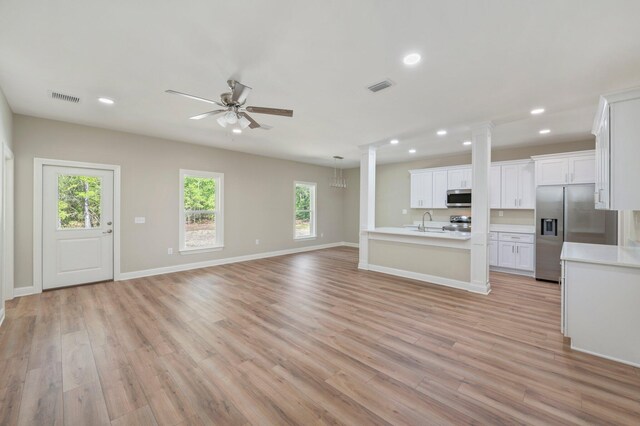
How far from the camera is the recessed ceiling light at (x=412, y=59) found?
2.40 metres

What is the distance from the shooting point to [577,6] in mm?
1818

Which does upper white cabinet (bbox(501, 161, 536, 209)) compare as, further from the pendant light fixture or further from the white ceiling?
the pendant light fixture

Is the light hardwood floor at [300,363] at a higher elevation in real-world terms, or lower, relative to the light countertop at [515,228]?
lower

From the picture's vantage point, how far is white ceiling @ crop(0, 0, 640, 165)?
1902mm

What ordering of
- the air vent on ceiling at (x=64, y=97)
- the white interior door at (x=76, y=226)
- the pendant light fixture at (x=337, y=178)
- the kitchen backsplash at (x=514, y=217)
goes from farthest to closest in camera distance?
the pendant light fixture at (x=337, y=178), the kitchen backsplash at (x=514, y=217), the white interior door at (x=76, y=226), the air vent on ceiling at (x=64, y=97)

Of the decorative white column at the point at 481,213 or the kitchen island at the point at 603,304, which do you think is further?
the decorative white column at the point at 481,213

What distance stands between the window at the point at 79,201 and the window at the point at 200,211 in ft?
4.58

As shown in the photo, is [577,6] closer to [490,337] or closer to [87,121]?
[490,337]

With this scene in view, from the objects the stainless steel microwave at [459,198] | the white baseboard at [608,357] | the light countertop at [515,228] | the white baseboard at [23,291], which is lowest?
the white baseboard at [608,357]

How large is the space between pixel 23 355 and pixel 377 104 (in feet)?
14.8

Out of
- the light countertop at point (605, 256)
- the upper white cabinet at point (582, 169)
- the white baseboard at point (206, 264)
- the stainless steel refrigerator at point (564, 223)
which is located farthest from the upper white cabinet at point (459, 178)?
the white baseboard at point (206, 264)

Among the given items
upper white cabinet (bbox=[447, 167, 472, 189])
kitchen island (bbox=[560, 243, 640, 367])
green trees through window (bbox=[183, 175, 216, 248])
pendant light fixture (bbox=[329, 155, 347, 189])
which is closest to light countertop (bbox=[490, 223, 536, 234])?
upper white cabinet (bbox=[447, 167, 472, 189])

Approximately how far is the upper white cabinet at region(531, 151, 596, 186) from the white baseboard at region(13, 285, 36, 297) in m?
8.77

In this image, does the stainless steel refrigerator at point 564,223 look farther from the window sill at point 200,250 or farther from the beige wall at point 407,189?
the window sill at point 200,250
